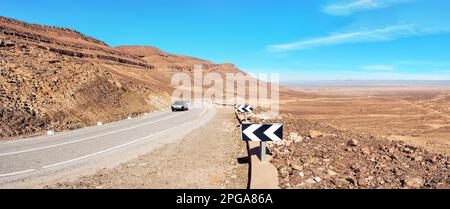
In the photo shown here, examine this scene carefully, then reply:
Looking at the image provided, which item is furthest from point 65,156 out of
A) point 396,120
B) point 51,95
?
point 396,120

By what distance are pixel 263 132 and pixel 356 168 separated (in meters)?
2.17

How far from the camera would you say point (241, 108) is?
2103cm

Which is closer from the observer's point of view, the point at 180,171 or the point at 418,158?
the point at 418,158

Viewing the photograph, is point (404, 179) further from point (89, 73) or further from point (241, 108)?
point (89, 73)

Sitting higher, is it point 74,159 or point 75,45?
point 75,45

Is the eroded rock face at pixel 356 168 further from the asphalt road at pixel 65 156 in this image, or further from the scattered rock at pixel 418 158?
the asphalt road at pixel 65 156

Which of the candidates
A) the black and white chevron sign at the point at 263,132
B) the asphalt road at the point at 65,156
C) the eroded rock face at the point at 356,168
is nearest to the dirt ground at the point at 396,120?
the eroded rock face at the point at 356,168

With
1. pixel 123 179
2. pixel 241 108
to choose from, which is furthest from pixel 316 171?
pixel 241 108

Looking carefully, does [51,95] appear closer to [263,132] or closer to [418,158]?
[263,132]

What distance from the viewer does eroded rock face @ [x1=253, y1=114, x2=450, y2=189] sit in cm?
649

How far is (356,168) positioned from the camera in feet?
24.3

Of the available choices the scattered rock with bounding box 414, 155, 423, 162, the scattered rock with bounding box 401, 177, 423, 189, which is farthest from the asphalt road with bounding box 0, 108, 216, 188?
the scattered rock with bounding box 414, 155, 423, 162

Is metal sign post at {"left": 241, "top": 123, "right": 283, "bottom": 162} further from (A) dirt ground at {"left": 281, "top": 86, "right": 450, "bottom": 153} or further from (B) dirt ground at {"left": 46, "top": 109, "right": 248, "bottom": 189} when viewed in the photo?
(A) dirt ground at {"left": 281, "top": 86, "right": 450, "bottom": 153}
